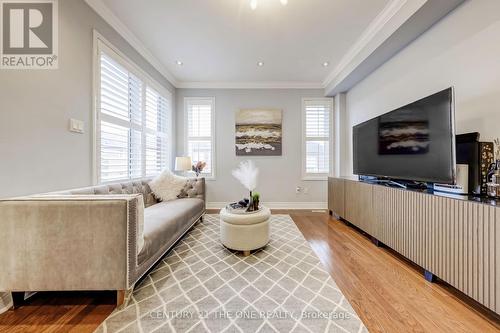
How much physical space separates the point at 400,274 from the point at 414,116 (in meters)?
1.56

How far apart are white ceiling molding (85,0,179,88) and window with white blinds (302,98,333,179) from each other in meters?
2.98

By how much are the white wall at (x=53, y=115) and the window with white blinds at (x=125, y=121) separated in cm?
18

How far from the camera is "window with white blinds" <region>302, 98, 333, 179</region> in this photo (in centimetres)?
454

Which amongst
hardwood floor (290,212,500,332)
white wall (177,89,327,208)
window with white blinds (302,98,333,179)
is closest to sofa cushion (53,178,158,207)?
white wall (177,89,327,208)

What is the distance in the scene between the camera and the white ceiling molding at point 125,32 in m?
2.25

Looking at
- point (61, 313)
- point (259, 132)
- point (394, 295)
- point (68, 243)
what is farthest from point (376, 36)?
point (61, 313)

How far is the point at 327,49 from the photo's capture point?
3.17 meters

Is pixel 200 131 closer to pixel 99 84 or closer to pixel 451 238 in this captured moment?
pixel 99 84

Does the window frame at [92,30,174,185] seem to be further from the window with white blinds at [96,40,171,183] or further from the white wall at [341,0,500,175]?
the white wall at [341,0,500,175]

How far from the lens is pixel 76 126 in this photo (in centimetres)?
202

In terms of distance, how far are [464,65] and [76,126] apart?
3.75 m

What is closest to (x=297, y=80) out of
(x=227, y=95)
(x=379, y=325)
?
(x=227, y=95)

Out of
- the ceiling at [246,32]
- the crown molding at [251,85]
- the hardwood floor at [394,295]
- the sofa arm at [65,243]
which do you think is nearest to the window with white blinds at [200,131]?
the crown molding at [251,85]

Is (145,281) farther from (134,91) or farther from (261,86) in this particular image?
(261,86)
